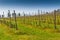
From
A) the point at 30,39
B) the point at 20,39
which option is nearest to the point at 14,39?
the point at 20,39

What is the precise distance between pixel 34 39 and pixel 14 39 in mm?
4207

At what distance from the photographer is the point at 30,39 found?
3197cm

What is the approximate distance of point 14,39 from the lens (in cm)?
3216

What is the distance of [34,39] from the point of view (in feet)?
105

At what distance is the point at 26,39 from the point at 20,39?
4.13ft

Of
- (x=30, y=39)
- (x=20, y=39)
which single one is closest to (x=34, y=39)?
(x=30, y=39)

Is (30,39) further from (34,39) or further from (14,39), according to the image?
(14,39)

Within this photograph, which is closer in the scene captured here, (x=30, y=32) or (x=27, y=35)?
(x=27, y=35)

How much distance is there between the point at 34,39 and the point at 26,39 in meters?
1.67

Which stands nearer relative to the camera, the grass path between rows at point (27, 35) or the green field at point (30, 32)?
the grass path between rows at point (27, 35)

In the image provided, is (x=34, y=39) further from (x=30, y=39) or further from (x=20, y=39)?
(x=20, y=39)

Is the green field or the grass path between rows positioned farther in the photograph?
the green field

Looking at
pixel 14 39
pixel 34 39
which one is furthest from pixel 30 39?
pixel 14 39

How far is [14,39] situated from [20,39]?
1.28 meters
